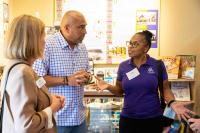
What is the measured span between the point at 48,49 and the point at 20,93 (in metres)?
0.84

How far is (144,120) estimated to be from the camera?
2.40 m

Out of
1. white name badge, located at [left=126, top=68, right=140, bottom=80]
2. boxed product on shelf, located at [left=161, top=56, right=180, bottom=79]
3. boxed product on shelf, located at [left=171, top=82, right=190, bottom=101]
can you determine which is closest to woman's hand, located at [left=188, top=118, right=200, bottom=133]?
white name badge, located at [left=126, top=68, right=140, bottom=80]

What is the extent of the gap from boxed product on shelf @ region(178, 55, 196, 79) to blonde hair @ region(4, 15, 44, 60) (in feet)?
8.45

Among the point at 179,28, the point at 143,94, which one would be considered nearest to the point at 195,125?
the point at 143,94

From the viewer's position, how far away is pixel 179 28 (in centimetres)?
387

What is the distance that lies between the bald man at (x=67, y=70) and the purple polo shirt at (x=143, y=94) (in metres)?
0.43

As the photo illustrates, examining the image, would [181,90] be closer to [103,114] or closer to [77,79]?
[103,114]

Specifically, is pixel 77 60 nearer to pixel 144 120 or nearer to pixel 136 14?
pixel 144 120

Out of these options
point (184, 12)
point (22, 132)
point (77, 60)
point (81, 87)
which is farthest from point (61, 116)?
point (184, 12)

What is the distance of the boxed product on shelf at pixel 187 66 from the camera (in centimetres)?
362

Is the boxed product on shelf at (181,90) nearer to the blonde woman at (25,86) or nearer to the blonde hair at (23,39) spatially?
the blonde woman at (25,86)

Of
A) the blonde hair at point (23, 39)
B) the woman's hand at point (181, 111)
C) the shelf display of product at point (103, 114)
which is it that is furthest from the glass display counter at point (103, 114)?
the blonde hair at point (23, 39)

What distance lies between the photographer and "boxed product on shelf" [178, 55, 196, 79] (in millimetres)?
3617

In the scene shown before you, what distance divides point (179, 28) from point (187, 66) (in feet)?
1.84
